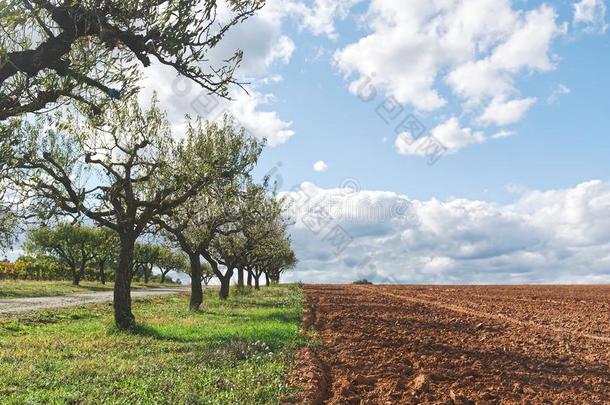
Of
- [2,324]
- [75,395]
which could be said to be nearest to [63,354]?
[75,395]

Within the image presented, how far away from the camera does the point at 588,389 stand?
11.6 m

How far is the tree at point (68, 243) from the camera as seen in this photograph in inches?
3238

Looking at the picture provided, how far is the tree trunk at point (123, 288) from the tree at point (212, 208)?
418 cm

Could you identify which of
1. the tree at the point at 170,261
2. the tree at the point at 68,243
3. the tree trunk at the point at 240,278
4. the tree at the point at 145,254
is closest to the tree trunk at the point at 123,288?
the tree trunk at the point at 240,278

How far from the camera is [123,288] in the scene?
23.9 meters

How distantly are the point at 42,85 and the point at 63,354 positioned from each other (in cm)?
885

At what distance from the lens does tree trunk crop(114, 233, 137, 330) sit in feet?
77.0

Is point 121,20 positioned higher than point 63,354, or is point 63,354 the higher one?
point 121,20

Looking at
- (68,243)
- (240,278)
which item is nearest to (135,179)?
(240,278)

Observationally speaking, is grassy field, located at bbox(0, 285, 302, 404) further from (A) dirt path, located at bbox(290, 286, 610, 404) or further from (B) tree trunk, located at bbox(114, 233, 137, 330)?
(A) dirt path, located at bbox(290, 286, 610, 404)

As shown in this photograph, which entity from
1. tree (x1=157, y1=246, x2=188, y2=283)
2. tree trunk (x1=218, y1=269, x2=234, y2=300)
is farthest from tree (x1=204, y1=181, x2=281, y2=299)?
tree (x1=157, y1=246, x2=188, y2=283)

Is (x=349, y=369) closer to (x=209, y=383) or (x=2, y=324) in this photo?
(x=209, y=383)

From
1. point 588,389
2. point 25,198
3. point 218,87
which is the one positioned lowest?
point 588,389

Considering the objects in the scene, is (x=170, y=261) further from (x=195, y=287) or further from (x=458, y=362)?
(x=458, y=362)
